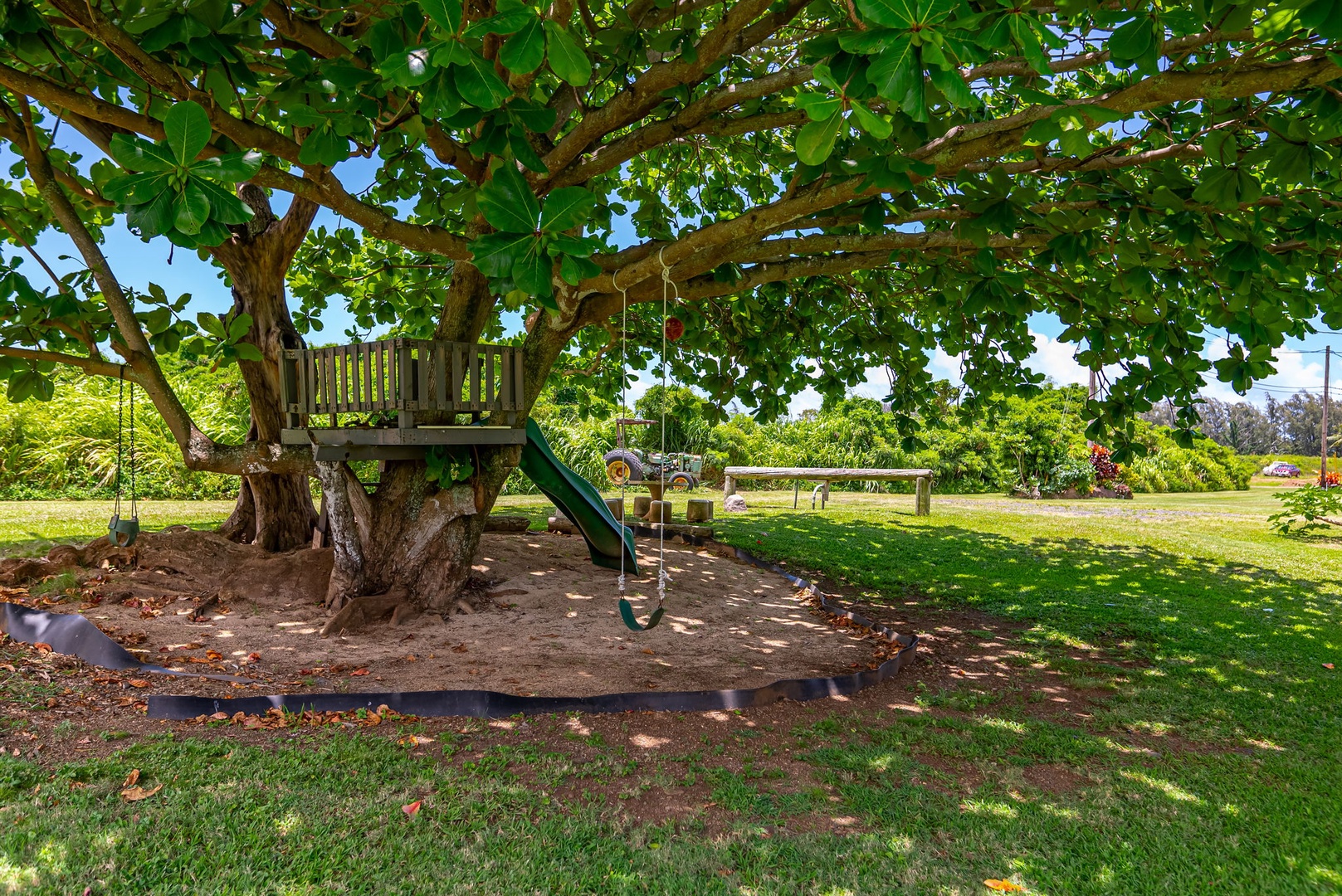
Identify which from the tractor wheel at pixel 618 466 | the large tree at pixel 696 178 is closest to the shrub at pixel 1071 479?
the tractor wheel at pixel 618 466

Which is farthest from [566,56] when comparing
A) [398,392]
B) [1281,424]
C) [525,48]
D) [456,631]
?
[1281,424]

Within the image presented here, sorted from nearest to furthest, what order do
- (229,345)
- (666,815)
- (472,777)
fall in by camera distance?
(666,815), (472,777), (229,345)

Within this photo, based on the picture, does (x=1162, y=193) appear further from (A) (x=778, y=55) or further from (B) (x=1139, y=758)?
(A) (x=778, y=55)

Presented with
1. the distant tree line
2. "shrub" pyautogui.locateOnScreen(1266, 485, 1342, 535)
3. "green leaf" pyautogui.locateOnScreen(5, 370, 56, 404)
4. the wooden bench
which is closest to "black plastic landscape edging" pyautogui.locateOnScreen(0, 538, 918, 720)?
"green leaf" pyautogui.locateOnScreen(5, 370, 56, 404)

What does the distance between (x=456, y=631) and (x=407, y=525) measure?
115cm

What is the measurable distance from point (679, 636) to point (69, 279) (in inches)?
225

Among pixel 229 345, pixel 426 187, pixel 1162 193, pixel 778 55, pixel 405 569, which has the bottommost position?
pixel 405 569

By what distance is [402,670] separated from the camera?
482 centimetres

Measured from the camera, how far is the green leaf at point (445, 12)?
2507 millimetres

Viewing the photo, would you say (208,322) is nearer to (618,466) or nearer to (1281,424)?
(618,466)

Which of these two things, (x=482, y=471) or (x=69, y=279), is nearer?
(x=69, y=279)

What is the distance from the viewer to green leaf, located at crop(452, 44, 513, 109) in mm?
2674

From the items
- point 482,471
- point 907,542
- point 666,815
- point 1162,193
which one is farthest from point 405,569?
point 907,542

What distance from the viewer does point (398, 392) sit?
5180 millimetres
